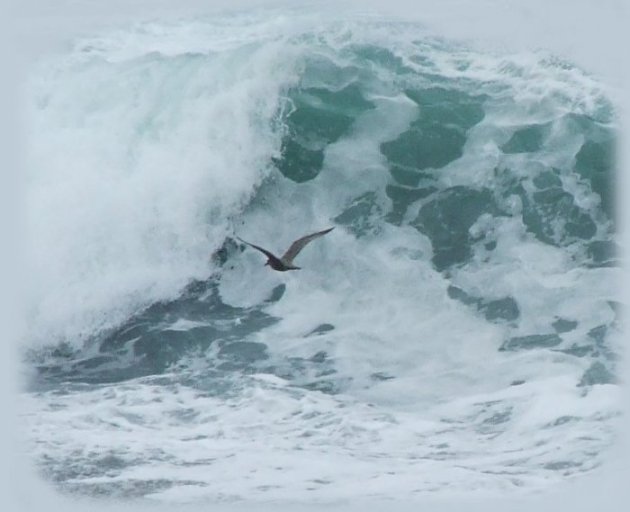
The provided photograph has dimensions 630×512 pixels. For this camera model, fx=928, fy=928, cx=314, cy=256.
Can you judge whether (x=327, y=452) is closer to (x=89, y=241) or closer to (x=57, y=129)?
(x=89, y=241)

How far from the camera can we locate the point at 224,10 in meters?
5.15

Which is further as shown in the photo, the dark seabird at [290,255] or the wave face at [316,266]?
the dark seabird at [290,255]

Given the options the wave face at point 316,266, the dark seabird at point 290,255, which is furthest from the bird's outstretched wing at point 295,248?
the wave face at point 316,266

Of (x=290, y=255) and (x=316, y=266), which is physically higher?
(x=290, y=255)

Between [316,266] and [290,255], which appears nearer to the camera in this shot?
[290,255]

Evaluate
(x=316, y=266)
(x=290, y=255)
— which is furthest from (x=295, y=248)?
(x=316, y=266)

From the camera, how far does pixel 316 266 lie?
203 inches

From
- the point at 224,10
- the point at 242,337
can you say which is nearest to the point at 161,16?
the point at 224,10

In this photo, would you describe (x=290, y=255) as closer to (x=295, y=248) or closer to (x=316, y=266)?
(x=295, y=248)

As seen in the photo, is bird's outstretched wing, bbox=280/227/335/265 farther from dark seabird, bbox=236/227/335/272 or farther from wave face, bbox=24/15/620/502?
wave face, bbox=24/15/620/502

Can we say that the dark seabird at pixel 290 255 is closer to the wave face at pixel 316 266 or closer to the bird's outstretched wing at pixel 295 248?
the bird's outstretched wing at pixel 295 248

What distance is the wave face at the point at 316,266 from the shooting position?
4.70 meters

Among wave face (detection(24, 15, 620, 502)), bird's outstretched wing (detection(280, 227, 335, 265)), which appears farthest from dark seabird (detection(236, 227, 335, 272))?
wave face (detection(24, 15, 620, 502))

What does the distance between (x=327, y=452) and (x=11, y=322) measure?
1.78m
